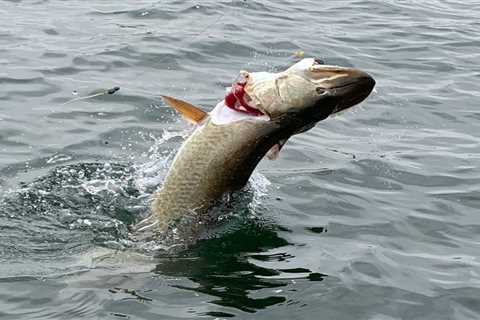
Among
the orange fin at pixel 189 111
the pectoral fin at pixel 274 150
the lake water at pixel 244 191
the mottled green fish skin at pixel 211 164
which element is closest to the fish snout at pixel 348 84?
the mottled green fish skin at pixel 211 164

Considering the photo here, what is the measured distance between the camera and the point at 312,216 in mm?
7859

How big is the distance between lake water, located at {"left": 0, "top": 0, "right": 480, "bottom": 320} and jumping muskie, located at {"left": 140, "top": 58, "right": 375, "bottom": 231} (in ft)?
1.76

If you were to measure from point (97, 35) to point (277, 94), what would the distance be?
788 centimetres

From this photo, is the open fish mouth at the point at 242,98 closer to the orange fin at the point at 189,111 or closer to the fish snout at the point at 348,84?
the orange fin at the point at 189,111

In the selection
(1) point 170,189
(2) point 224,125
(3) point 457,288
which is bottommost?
(3) point 457,288

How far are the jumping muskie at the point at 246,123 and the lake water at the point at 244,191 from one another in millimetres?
537

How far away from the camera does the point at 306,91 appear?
5.95 meters

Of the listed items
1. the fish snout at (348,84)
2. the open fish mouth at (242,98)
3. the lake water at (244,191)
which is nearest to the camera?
the fish snout at (348,84)

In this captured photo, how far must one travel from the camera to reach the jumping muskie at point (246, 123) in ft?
19.5

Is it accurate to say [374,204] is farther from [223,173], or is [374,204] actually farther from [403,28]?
[403,28]

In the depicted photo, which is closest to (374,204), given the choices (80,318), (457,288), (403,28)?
(457,288)

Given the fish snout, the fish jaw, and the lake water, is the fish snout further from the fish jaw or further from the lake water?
the lake water

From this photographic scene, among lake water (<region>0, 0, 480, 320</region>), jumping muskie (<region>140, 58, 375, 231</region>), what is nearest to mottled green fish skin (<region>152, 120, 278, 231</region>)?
jumping muskie (<region>140, 58, 375, 231</region>)

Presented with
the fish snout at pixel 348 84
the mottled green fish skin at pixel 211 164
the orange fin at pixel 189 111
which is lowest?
the mottled green fish skin at pixel 211 164
